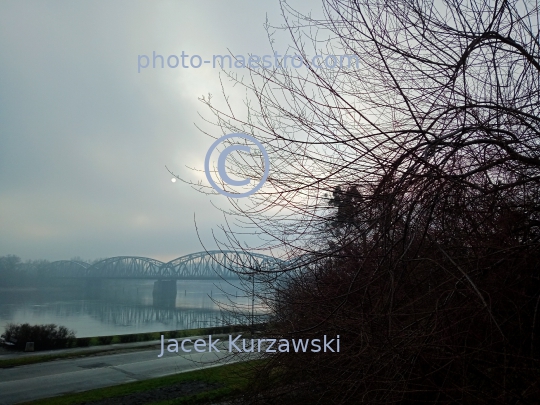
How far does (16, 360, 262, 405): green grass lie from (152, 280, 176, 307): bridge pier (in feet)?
3.87

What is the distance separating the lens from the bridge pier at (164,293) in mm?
7492

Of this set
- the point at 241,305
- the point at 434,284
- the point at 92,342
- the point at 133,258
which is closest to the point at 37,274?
the point at 133,258

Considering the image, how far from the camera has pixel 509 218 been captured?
2.85 metres

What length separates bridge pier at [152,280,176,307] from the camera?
295 inches

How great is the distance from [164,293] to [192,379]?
156 centimetres

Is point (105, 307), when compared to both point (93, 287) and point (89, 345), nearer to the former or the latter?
point (93, 287)

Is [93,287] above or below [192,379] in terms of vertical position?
above

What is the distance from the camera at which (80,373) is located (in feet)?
27.1

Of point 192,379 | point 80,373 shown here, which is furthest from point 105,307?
point 192,379

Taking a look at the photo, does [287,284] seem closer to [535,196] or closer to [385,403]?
[385,403]

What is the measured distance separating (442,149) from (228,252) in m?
1.71

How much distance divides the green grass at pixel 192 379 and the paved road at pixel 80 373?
250 mm

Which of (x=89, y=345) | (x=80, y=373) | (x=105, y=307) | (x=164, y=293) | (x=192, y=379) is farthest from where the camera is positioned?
(x=89, y=345)

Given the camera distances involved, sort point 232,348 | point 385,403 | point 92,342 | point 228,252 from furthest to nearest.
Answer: point 92,342
point 232,348
point 228,252
point 385,403
